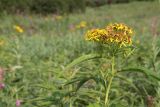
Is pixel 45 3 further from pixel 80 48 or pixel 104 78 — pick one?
pixel 104 78

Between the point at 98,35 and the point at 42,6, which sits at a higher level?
the point at 42,6

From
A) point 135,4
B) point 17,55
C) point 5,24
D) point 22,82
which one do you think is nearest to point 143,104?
point 22,82

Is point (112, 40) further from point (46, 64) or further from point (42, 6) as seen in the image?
point (42, 6)

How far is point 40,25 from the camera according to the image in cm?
1258

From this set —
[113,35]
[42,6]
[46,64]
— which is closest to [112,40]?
[113,35]

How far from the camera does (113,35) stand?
244 cm

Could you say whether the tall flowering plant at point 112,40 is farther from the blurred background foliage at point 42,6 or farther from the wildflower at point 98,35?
the blurred background foliage at point 42,6

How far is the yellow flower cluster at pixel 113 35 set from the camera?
7.95 ft

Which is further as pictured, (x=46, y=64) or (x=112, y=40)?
(x=46, y=64)

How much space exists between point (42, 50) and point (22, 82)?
7.88ft

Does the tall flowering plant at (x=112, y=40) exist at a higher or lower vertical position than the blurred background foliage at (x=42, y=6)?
lower

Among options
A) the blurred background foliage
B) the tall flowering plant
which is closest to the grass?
the tall flowering plant

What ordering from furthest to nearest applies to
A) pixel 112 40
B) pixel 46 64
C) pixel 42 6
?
pixel 42 6 < pixel 46 64 < pixel 112 40

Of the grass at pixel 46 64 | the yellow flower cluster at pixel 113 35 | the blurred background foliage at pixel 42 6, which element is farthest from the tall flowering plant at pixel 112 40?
the blurred background foliage at pixel 42 6
